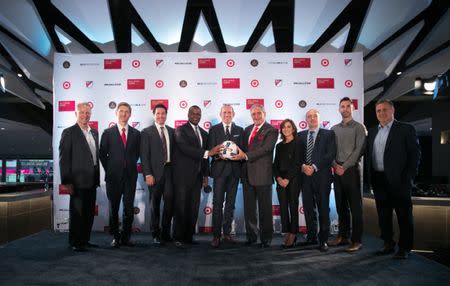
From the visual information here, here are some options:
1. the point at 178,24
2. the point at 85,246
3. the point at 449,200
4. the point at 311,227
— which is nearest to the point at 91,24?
the point at 178,24

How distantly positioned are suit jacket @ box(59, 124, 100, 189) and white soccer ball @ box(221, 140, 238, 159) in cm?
157

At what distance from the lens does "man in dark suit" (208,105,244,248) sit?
3990mm

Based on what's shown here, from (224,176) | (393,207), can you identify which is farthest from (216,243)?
(393,207)

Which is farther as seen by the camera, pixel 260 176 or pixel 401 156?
pixel 260 176

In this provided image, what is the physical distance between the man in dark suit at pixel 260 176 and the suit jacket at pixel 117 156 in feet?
4.21

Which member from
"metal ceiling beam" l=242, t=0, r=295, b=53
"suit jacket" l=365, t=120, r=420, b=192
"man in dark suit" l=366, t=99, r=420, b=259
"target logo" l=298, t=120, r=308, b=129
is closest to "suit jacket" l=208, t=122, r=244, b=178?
"target logo" l=298, t=120, r=308, b=129

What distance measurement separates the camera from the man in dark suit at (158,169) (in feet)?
13.3

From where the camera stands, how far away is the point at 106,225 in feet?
16.4

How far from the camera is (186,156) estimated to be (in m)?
4.02

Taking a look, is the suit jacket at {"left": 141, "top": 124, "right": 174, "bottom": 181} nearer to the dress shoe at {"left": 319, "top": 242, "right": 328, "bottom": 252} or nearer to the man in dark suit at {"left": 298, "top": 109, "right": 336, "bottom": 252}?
the man in dark suit at {"left": 298, "top": 109, "right": 336, "bottom": 252}

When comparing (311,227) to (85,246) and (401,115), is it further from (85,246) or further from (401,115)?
(401,115)

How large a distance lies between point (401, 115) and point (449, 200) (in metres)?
7.74

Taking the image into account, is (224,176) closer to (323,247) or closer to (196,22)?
(323,247)

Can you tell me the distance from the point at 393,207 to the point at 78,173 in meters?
3.64
